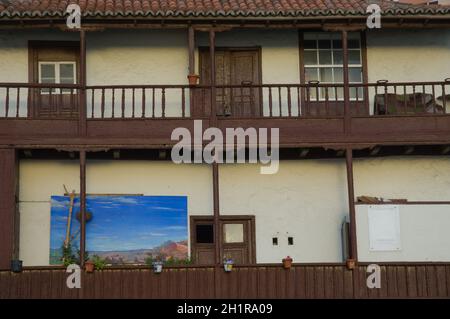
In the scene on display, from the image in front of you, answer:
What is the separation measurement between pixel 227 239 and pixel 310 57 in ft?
15.5

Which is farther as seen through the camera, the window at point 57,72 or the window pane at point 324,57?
the window pane at point 324,57

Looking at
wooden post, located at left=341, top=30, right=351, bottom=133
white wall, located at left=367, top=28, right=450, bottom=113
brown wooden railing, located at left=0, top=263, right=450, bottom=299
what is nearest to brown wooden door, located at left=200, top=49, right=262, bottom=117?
wooden post, located at left=341, top=30, right=351, bottom=133

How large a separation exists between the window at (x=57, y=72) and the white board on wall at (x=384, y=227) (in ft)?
24.3

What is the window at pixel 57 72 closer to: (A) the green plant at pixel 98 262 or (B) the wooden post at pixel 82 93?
(B) the wooden post at pixel 82 93

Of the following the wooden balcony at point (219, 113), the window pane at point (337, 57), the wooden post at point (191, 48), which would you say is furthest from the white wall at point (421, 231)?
the wooden post at point (191, 48)

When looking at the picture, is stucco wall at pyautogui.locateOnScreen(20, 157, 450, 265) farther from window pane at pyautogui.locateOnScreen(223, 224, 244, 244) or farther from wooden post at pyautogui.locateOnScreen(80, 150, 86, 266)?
wooden post at pyautogui.locateOnScreen(80, 150, 86, 266)

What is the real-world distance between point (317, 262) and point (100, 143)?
5.44 metres

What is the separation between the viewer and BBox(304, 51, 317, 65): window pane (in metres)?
24.2

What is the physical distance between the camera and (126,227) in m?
22.9

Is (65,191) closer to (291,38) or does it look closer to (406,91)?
(291,38)

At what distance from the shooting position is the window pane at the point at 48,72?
77.4 ft

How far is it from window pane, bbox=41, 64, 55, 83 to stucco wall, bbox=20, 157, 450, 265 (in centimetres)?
199

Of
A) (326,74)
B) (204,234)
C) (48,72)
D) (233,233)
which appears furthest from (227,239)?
(48,72)

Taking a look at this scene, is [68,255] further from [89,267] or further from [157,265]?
[157,265]
